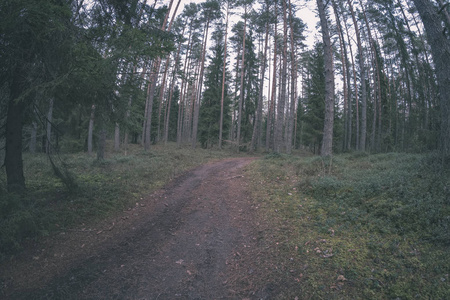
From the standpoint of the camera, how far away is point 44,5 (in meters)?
3.85

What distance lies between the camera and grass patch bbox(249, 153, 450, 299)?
2889 millimetres

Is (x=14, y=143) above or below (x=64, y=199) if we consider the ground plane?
above

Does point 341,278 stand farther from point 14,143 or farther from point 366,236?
point 14,143

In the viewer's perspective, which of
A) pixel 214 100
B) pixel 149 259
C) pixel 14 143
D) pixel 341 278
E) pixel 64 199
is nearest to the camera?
pixel 341 278

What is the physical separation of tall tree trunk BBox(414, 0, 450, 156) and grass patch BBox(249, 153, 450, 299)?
0.71 m

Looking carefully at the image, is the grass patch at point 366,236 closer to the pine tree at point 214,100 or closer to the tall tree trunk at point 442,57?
the tall tree trunk at point 442,57

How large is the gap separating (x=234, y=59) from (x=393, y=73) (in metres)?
19.3

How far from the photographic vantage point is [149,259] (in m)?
3.87

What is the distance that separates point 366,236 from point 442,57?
5.27 meters

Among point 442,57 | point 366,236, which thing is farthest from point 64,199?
point 442,57

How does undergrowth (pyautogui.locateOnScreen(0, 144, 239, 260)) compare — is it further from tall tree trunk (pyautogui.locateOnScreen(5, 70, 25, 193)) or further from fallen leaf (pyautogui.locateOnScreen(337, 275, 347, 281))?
fallen leaf (pyautogui.locateOnScreen(337, 275, 347, 281))

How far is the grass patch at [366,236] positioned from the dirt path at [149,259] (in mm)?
721

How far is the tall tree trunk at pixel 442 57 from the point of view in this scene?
5.35m

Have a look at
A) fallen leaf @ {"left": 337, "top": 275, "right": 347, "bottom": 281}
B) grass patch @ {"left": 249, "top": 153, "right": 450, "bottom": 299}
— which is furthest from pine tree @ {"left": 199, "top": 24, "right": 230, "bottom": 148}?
fallen leaf @ {"left": 337, "top": 275, "right": 347, "bottom": 281}
